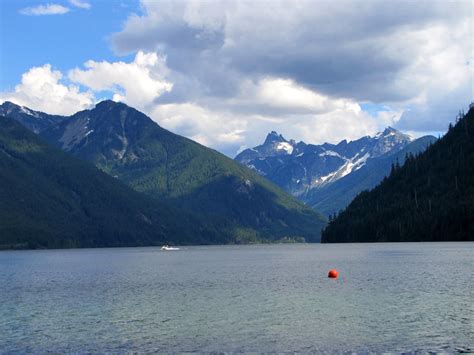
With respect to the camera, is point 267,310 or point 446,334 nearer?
point 446,334

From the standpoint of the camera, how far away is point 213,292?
111 m

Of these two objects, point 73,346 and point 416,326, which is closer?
point 73,346

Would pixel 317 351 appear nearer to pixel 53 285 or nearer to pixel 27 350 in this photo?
pixel 27 350

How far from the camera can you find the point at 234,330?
6944 cm

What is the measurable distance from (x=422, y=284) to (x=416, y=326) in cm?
4545

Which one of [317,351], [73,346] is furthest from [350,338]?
[73,346]

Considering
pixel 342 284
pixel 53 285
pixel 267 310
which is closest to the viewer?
pixel 267 310

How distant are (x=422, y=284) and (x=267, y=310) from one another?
4018cm

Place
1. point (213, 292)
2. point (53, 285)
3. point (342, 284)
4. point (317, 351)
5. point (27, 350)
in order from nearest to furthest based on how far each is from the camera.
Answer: point (317, 351), point (27, 350), point (213, 292), point (342, 284), point (53, 285)

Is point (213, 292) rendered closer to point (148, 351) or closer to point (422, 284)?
point (422, 284)

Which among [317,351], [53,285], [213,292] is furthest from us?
[53,285]

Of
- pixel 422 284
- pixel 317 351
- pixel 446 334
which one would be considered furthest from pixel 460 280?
pixel 317 351

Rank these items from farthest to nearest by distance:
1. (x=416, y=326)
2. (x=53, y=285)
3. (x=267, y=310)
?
(x=53, y=285), (x=267, y=310), (x=416, y=326)

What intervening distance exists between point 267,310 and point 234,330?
1545cm
